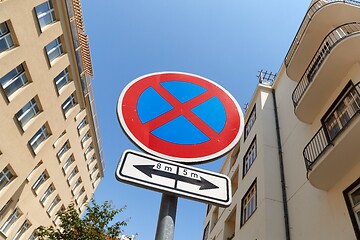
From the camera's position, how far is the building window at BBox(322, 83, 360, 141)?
7.11 m

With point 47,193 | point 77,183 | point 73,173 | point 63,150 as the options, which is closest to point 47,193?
point 47,193

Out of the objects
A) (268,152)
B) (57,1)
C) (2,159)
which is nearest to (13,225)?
(2,159)

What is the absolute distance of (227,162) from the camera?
1991 cm

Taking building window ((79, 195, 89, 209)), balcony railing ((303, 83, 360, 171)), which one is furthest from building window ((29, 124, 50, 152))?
balcony railing ((303, 83, 360, 171))

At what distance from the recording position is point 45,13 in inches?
590

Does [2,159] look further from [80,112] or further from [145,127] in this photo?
[145,127]

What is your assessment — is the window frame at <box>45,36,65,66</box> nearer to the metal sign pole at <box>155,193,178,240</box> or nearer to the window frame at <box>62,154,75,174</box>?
the window frame at <box>62,154,75,174</box>

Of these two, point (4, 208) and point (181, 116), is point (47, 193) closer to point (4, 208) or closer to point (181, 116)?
point (4, 208)

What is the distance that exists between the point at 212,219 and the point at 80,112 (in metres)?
13.9

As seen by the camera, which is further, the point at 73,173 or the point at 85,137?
the point at 85,137

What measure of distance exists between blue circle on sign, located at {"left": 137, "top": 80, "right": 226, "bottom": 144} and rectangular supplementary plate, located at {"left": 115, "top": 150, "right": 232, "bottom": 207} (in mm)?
305

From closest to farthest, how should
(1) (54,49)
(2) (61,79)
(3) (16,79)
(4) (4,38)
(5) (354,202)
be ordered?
(5) (354,202) → (4) (4,38) → (3) (16,79) → (1) (54,49) → (2) (61,79)

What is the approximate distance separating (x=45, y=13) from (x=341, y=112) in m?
15.9

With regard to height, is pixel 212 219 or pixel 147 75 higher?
pixel 212 219
